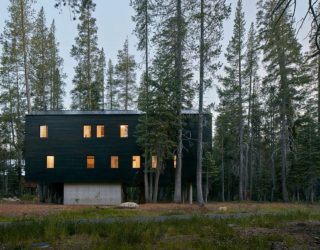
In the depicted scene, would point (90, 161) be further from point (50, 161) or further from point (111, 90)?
point (111, 90)

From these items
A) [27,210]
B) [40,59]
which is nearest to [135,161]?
[27,210]

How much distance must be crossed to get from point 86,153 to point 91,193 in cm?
387

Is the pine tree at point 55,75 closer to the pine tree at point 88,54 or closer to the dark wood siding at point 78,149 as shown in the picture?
the pine tree at point 88,54

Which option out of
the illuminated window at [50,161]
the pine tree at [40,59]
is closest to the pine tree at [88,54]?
the pine tree at [40,59]

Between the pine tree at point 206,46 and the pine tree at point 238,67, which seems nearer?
the pine tree at point 206,46

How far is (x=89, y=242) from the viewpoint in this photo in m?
7.73

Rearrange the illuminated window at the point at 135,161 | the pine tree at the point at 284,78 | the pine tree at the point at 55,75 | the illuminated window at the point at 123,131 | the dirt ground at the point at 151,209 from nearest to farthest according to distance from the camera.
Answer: the dirt ground at the point at 151,209 < the illuminated window at the point at 135,161 < the illuminated window at the point at 123,131 < the pine tree at the point at 284,78 < the pine tree at the point at 55,75

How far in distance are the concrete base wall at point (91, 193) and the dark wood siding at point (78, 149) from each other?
0.78 metres

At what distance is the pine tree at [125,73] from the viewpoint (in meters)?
55.6

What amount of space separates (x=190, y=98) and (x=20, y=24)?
A: 65.1 ft

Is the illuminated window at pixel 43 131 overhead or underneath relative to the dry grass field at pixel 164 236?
overhead

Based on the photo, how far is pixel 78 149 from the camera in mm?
34750

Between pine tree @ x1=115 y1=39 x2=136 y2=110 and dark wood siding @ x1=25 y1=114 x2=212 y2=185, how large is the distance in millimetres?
21894

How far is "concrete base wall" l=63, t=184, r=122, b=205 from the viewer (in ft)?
114
